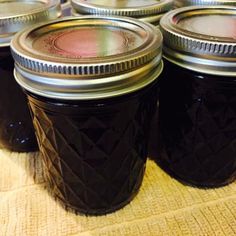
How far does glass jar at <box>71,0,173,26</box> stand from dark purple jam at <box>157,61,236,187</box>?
128mm

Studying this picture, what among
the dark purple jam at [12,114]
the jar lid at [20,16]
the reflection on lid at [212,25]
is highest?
the jar lid at [20,16]

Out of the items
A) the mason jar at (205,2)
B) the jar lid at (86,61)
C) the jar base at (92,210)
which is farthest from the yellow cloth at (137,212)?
the mason jar at (205,2)

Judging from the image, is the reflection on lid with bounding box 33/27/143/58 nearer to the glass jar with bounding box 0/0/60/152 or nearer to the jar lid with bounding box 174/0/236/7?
the glass jar with bounding box 0/0/60/152

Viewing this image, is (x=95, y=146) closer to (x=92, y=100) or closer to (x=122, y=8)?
(x=92, y=100)

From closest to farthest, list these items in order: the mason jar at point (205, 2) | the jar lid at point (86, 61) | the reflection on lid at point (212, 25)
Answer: the jar lid at point (86, 61) → the reflection on lid at point (212, 25) → the mason jar at point (205, 2)

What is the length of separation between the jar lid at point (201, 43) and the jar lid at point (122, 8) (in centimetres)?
5

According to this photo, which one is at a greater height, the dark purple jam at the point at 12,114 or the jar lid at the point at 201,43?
the jar lid at the point at 201,43

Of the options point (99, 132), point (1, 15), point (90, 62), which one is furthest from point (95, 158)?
point (1, 15)

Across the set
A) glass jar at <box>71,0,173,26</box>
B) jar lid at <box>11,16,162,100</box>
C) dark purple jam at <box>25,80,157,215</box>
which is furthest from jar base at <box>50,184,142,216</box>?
glass jar at <box>71,0,173,26</box>

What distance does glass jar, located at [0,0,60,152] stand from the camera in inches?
21.8

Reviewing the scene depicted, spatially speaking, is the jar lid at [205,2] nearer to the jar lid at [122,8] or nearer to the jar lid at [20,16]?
the jar lid at [122,8]

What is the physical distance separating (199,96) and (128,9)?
22 centimetres

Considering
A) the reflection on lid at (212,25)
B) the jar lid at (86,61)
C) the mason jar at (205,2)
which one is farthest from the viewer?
the mason jar at (205,2)

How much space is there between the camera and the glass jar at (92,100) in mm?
421
